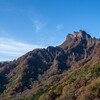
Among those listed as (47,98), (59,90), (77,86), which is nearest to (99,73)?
(77,86)

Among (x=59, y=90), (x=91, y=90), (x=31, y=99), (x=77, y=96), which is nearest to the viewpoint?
(x=91, y=90)

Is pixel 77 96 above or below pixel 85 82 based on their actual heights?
below

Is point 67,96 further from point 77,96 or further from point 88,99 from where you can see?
point 88,99

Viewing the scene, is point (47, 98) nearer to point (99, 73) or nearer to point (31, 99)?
point (31, 99)

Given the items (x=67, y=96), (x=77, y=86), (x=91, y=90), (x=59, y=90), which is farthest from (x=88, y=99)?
(x=59, y=90)

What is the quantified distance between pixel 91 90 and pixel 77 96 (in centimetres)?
1266

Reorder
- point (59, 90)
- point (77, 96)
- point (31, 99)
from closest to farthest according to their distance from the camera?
1. point (77, 96)
2. point (59, 90)
3. point (31, 99)

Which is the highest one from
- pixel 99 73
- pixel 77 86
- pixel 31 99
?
pixel 99 73

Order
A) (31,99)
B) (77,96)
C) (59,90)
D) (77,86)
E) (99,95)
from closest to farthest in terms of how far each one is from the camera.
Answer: (99,95)
(77,96)
(77,86)
(59,90)
(31,99)

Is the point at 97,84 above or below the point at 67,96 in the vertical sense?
above

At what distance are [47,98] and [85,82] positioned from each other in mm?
32629

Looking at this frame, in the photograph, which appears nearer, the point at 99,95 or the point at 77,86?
the point at 99,95

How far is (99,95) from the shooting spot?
65938 mm

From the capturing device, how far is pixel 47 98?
329ft
